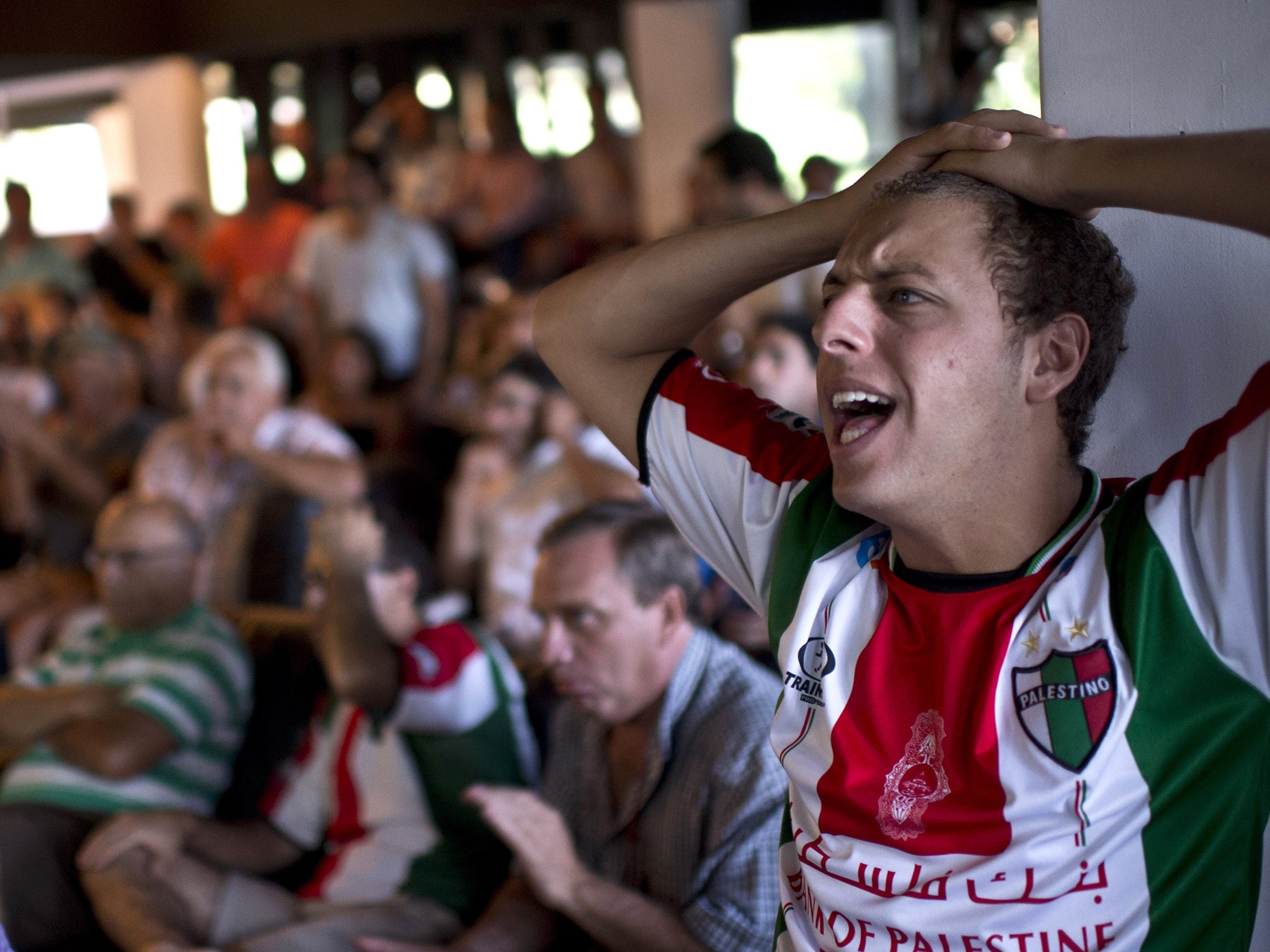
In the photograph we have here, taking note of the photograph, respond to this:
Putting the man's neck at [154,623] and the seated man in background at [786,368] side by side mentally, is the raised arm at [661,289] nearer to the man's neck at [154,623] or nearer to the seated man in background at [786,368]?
the seated man in background at [786,368]

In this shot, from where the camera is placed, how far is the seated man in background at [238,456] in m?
3.52

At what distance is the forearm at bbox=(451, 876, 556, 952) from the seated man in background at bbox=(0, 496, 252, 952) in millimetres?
939

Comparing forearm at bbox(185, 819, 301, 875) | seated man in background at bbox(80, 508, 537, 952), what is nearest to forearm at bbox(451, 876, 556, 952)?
seated man in background at bbox(80, 508, 537, 952)

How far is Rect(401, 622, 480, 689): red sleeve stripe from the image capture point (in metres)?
2.13

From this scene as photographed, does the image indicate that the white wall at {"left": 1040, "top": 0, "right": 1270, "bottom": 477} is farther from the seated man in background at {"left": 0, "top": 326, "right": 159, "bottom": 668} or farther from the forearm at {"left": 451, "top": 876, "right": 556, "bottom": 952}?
the seated man in background at {"left": 0, "top": 326, "right": 159, "bottom": 668}

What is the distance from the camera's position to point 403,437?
4.46 m

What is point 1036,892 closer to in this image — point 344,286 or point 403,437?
point 403,437

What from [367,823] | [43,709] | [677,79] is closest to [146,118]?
[677,79]

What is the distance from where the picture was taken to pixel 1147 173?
96 centimetres

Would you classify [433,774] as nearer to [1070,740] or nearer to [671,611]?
[671,611]

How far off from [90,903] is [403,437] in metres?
2.29

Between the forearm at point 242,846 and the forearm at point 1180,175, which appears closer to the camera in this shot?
the forearm at point 1180,175

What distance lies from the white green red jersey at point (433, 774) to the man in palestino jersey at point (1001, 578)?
1.02 metres

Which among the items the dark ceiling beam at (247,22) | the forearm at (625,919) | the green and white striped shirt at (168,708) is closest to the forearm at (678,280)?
the forearm at (625,919)
